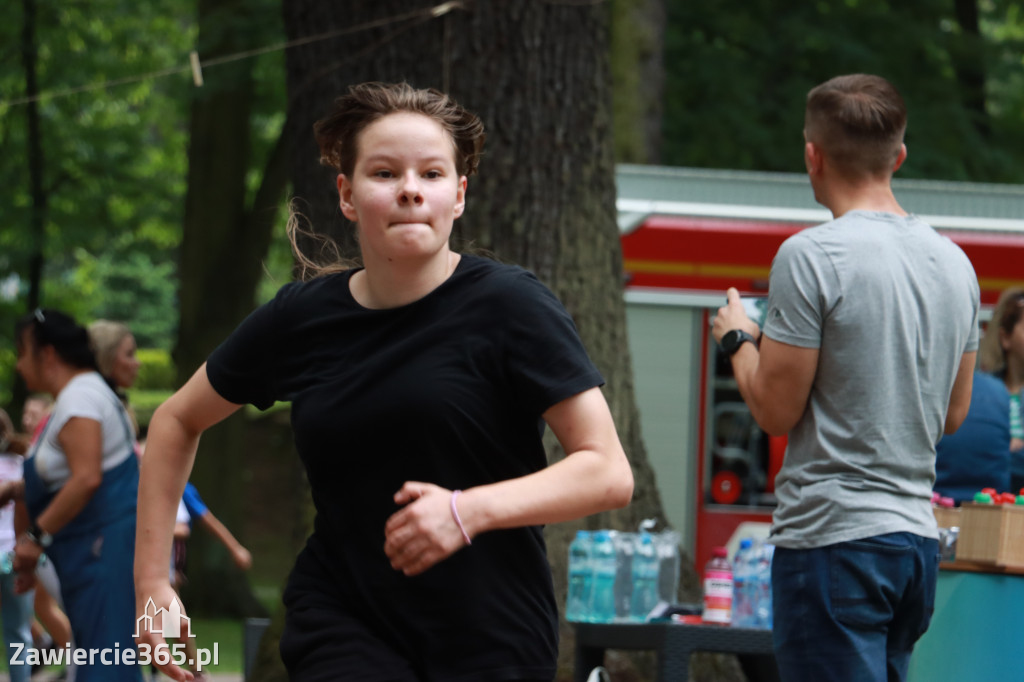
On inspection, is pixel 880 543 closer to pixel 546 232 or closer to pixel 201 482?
pixel 546 232

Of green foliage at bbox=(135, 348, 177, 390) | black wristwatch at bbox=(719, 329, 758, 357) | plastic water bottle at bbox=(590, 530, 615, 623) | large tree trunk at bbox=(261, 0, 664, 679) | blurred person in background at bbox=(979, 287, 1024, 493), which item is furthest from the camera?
green foliage at bbox=(135, 348, 177, 390)

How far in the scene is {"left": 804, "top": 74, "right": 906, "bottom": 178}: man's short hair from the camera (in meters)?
3.52

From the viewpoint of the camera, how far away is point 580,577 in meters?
5.55

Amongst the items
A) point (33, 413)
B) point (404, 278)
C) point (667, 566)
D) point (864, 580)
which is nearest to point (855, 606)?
point (864, 580)

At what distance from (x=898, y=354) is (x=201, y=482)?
12841mm

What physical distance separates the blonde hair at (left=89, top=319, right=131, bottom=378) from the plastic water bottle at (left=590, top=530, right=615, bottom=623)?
2.76 m

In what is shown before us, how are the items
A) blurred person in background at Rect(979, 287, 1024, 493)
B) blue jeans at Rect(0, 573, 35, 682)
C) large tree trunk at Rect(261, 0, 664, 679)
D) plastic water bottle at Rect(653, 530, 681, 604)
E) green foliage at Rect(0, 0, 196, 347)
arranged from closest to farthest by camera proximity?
plastic water bottle at Rect(653, 530, 681, 604) → blurred person in background at Rect(979, 287, 1024, 493) → large tree trunk at Rect(261, 0, 664, 679) → blue jeans at Rect(0, 573, 35, 682) → green foliage at Rect(0, 0, 196, 347)

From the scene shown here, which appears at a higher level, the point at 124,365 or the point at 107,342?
the point at 107,342

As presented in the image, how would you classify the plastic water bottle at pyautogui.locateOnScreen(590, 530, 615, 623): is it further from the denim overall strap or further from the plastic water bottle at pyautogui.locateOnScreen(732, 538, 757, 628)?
the denim overall strap

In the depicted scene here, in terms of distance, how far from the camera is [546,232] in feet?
20.8

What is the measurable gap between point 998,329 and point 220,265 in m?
10.7

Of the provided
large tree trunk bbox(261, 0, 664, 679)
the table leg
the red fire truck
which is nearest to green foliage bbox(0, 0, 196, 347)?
the red fire truck

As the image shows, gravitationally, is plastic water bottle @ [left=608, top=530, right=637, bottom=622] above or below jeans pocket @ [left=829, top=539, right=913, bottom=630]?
below

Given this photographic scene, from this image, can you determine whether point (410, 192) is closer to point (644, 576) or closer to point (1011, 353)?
point (644, 576)
